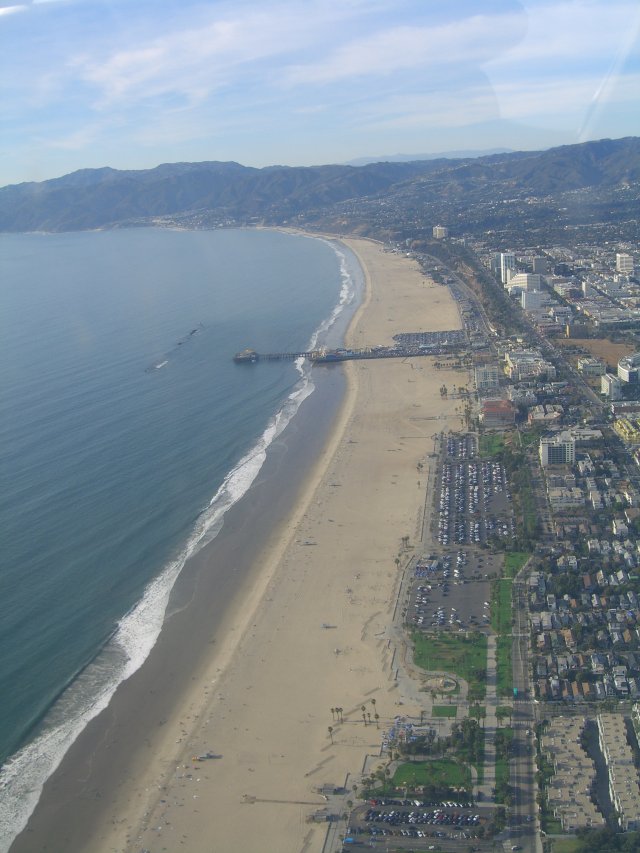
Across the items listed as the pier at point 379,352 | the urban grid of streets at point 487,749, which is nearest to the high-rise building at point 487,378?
the pier at point 379,352

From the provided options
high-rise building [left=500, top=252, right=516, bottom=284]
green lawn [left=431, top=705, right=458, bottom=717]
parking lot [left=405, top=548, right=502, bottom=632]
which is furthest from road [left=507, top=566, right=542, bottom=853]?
high-rise building [left=500, top=252, right=516, bottom=284]

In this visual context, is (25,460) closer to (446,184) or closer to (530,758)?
(530,758)

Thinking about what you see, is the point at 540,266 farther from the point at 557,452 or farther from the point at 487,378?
the point at 557,452

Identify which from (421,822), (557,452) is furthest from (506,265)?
(421,822)

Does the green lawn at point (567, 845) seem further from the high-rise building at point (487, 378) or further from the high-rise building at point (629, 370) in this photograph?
the high-rise building at point (629, 370)

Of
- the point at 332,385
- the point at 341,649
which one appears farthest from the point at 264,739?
the point at 332,385

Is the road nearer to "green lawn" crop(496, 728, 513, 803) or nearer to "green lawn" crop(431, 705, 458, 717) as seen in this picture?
"green lawn" crop(496, 728, 513, 803)

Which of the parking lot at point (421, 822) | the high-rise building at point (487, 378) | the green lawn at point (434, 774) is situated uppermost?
the high-rise building at point (487, 378)
